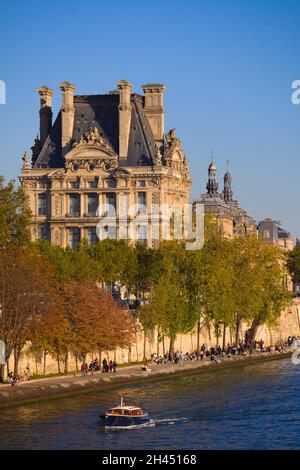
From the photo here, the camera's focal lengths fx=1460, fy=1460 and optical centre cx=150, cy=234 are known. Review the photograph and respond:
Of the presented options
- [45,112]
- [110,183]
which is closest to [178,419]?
[110,183]

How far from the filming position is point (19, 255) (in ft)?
328

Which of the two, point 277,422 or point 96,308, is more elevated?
point 96,308

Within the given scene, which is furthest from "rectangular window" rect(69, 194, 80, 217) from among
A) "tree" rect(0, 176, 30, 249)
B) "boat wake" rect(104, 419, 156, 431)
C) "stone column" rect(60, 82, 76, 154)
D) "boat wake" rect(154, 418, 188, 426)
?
"boat wake" rect(104, 419, 156, 431)

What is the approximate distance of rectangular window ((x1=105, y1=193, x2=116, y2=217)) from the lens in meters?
162

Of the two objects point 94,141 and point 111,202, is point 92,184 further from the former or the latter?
point 94,141

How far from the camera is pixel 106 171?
16162cm

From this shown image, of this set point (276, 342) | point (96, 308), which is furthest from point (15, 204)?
→ point (276, 342)

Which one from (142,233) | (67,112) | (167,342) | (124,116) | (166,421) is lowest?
(166,421)

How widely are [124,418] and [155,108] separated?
88.0 m

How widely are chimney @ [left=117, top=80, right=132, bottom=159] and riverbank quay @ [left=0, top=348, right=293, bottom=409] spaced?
38.4m

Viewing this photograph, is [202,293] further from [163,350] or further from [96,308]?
[96,308]

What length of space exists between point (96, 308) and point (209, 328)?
3219cm

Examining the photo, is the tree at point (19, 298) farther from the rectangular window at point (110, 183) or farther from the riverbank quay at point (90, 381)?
the rectangular window at point (110, 183)

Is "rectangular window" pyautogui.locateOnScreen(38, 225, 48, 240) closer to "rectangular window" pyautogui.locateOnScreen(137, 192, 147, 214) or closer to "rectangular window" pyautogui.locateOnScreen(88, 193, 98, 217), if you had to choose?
"rectangular window" pyautogui.locateOnScreen(88, 193, 98, 217)
